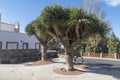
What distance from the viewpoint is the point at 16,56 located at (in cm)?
2295

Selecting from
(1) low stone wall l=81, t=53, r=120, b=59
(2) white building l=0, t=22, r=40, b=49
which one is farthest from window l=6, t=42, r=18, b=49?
(1) low stone wall l=81, t=53, r=120, b=59

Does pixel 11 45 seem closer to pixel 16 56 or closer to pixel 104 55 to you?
pixel 16 56

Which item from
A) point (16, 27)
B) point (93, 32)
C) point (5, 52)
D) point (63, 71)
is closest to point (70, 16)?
point (93, 32)

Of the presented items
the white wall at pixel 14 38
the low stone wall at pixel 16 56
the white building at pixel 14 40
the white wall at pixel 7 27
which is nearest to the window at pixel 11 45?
the white building at pixel 14 40

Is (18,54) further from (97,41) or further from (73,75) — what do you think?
(97,41)

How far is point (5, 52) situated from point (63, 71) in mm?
9037

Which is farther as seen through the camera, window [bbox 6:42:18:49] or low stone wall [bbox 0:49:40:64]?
window [bbox 6:42:18:49]

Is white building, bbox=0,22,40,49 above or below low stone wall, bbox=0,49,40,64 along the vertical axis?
above

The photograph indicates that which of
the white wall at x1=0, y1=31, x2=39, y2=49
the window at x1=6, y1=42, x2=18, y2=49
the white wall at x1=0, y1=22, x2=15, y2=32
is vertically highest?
the white wall at x1=0, y1=22, x2=15, y2=32

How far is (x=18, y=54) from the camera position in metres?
23.5

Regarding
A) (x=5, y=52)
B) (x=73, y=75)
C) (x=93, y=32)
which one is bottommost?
(x=73, y=75)

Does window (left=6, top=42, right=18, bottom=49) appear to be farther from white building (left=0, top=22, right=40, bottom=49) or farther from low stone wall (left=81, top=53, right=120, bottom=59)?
low stone wall (left=81, top=53, right=120, bottom=59)

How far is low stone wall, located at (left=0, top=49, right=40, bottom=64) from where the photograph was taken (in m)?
21.4

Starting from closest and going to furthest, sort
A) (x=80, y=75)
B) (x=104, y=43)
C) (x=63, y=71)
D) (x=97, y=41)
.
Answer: (x=80, y=75) → (x=63, y=71) → (x=97, y=41) → (x=104, y=43)
